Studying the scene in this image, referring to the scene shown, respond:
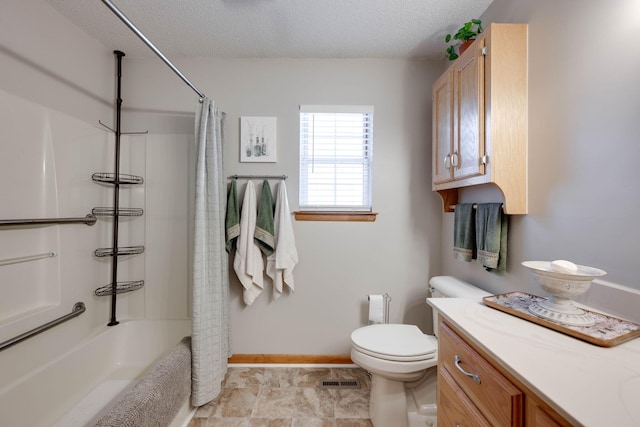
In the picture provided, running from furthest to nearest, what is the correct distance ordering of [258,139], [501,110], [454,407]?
[258,139] < [501,110] < [454,407]

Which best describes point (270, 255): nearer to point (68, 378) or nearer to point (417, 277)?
point (417, 277)

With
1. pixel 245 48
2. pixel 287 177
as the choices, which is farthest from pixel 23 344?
pixel 245 48

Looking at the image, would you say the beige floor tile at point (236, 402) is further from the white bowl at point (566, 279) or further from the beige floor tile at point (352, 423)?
the white bowl at point (566, 279)

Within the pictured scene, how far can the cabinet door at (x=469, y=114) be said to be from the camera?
127 cm

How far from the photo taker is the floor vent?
5.95ft

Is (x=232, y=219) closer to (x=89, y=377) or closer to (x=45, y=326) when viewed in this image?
(x=45, y=326)

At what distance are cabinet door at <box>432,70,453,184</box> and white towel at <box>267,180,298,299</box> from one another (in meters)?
1.10

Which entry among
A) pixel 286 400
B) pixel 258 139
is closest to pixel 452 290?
pixel 286 400

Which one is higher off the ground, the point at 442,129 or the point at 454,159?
the point at 442,129

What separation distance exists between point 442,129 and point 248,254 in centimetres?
158

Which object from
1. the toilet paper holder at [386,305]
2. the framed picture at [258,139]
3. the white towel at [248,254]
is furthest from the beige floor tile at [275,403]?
the framed picture at [258,139]

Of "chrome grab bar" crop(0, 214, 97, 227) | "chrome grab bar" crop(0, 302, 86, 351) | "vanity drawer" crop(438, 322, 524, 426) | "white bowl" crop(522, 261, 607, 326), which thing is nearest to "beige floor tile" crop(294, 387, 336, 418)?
"vanity drawer" crop(438, 322, 524, 426)

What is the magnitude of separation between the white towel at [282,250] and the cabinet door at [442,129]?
43.3 inches

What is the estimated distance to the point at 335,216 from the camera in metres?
2.04
